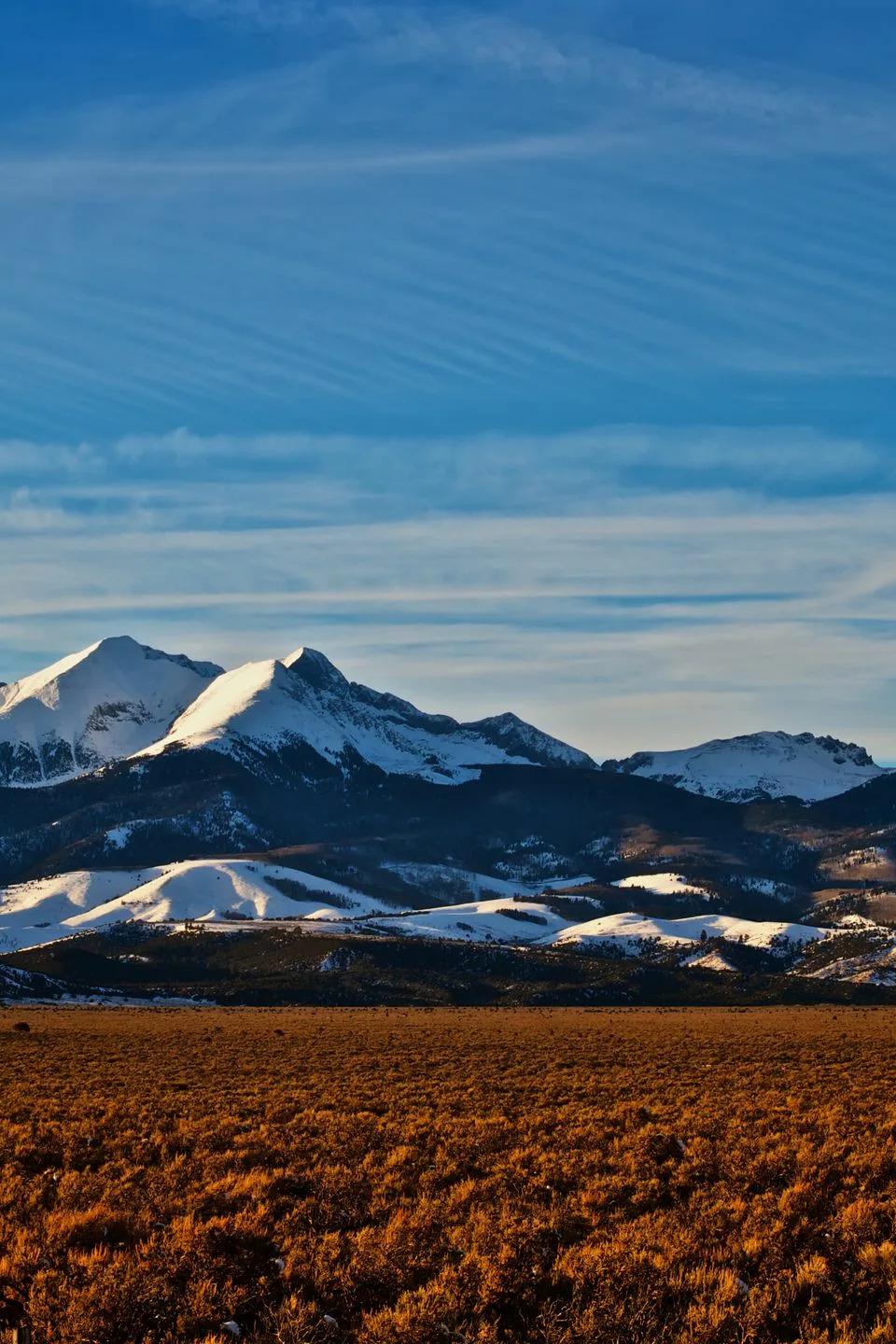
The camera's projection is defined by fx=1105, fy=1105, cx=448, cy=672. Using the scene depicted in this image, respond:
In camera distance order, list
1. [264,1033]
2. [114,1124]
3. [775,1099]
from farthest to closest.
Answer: [264,1033], [775,1099], [114,1124]

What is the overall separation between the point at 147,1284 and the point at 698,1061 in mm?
40618

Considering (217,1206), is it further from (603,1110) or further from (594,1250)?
(603,1110)

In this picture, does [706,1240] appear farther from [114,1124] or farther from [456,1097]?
[456,1097]

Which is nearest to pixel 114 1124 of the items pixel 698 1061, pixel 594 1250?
pixel 594 1250

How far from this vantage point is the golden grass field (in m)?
14.2

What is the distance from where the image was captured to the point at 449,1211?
19078 mm

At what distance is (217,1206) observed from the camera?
746 inches

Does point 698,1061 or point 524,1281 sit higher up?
point 524,1281

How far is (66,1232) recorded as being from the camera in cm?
1700

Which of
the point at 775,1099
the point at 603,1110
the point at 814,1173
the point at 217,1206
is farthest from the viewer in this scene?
the point at 775,1099

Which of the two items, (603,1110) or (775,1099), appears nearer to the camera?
(603,1110)

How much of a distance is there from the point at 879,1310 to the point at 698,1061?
37.6 m

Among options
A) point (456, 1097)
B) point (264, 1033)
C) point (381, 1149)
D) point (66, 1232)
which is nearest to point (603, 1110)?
point (456, 1097)

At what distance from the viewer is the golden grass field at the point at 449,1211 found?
46.5 feet
